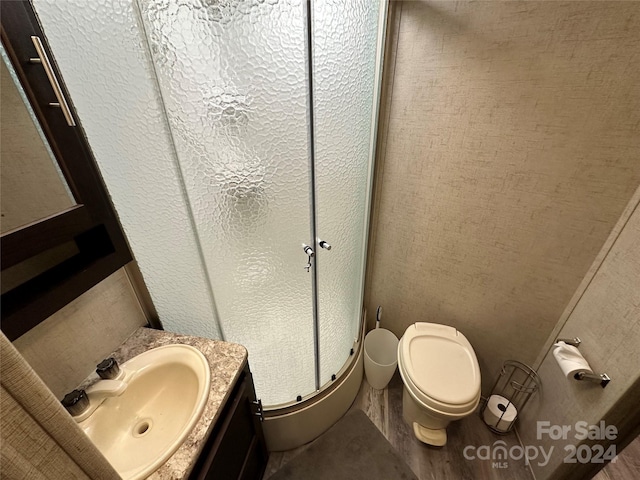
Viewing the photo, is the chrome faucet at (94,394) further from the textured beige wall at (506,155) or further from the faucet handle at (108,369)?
the textured beige wall at (506,155)

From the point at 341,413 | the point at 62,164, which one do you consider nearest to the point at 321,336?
the point at 341,413

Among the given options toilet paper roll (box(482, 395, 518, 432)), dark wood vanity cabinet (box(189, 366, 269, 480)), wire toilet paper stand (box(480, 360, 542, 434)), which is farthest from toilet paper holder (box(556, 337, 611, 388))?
dark wood vanity cabinet (box(189, 366, 269, 480))

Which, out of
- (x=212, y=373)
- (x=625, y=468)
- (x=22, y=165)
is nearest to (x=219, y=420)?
(x=212, y=373)

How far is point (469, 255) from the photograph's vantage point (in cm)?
137

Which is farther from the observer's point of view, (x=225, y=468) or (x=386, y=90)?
(x=386, y=90)

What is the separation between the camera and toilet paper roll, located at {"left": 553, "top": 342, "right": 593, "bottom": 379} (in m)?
1.06

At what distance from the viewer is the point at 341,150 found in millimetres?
1153

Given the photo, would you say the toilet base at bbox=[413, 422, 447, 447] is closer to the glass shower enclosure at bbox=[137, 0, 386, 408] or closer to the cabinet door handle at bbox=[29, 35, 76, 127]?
the glass shower enclosure at bbox=[137, 0, 386, 408]

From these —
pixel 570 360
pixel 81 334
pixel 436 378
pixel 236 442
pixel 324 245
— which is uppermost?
pixel 324 245

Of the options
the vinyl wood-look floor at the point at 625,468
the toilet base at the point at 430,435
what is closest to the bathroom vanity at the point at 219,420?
the toilet base at the point at 430,435

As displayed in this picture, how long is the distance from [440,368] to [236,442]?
98 cm

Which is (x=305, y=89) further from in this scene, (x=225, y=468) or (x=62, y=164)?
(x=225, y=468)

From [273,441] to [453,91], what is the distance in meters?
1.82

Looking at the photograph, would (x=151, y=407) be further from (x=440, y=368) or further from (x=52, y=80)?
(x=440, y=368)
